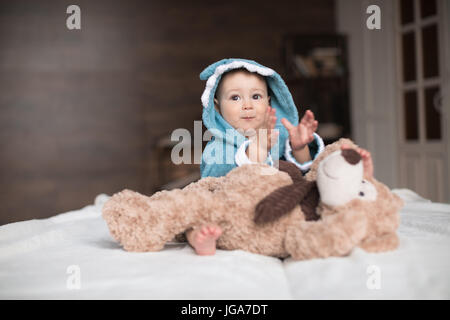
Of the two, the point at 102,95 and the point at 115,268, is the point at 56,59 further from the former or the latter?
the point at 115,268

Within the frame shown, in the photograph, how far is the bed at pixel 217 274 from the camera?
0.60m

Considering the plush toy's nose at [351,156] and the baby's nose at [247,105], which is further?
the baby's nose at [247,105]

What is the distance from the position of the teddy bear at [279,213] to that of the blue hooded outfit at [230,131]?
237 mm

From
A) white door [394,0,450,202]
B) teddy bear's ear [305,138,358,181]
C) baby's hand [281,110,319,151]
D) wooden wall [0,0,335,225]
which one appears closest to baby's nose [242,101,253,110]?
baby's hand [281,110,319,151]

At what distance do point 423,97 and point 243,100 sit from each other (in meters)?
2.32

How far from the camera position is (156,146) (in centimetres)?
387

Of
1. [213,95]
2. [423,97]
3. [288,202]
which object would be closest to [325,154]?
[288,202]

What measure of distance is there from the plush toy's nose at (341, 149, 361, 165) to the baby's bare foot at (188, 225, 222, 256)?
0.27m

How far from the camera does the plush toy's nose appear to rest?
0.74m

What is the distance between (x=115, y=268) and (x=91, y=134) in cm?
322

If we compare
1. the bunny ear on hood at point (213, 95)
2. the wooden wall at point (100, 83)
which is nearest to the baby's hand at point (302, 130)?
the bunny ear on hood at point (213, 95)

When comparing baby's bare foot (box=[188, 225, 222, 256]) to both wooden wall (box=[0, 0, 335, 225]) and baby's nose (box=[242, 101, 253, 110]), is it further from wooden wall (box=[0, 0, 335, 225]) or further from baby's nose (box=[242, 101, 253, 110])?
wooden wall (box=[0, 0, 335, 225])

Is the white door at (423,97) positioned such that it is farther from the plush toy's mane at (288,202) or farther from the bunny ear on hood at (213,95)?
the plush toy's mane at (288,202)
